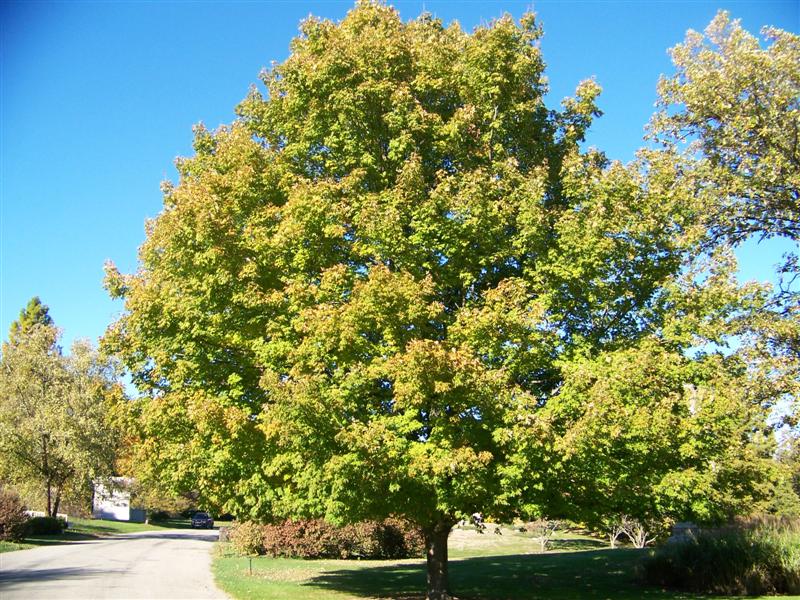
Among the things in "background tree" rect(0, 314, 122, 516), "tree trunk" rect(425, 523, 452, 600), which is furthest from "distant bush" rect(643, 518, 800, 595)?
"background tree" rect(0, 314, 122, 516)

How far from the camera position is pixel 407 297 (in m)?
11.4

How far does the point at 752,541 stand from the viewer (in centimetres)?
1650

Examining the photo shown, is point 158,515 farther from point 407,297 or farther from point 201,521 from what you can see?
point 407,297

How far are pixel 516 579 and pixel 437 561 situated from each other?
6850mm

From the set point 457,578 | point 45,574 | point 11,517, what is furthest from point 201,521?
point 457,578

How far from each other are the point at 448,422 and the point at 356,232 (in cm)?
453

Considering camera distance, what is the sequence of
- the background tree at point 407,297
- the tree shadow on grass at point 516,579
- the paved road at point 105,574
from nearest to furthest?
the background tree at point 407,297 < the paved road at point 105,574 < the tree shadow on grass at point 516,579

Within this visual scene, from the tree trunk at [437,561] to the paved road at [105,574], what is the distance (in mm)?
5307

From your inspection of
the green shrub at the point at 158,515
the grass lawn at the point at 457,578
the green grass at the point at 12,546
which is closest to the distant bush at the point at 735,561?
the grass lawn at the point at 457,578

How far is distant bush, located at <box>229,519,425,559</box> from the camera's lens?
93.4ft

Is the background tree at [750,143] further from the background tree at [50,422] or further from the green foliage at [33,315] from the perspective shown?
the green foliage at [33,315]

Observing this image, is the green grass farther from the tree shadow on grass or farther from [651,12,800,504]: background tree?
[651,12,800,504]: background tree

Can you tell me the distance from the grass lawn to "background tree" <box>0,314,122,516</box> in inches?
532

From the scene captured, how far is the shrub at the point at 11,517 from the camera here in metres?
28.5
